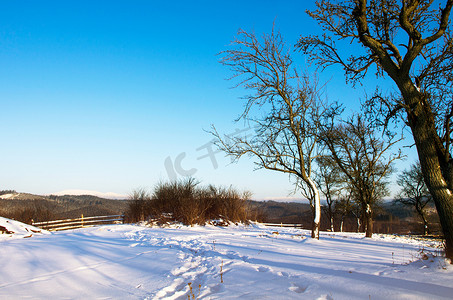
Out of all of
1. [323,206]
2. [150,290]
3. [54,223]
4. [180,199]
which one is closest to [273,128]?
[150,290]

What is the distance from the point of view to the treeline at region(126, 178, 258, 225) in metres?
17.2

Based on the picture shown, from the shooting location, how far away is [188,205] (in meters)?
17.0

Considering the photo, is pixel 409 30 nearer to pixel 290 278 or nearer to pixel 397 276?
pixel 397 276

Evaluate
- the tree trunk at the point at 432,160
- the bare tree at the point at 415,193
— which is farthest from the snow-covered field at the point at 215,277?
the bare tree at the point at 415,193

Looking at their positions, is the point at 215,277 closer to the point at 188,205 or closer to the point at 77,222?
the point at 188,205

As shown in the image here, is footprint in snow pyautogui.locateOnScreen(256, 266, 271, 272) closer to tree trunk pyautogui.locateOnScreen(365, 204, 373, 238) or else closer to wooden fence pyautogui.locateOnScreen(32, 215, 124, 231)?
tree trunk pyautogui.locateOnScreen(365, 204, 373, 238)

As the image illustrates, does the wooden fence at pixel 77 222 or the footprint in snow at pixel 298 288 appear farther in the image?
the wooden fence at pixel 77 222

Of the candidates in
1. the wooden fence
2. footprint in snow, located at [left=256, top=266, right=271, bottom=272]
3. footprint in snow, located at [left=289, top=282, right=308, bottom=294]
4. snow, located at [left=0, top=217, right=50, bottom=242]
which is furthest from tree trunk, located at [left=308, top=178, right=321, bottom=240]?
the wooden fence

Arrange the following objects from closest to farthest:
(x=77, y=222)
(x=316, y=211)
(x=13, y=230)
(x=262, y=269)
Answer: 1. (x=262, y=269)
2. (x=316, y=211)
3. (x=13, y=230)
4. (x=77, y=222)

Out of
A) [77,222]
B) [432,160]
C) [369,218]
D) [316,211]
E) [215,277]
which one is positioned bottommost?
[77,222]

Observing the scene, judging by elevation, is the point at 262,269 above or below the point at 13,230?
above

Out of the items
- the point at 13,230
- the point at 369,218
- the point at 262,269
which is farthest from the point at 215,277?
the point at 369,218

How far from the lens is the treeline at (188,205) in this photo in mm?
17203

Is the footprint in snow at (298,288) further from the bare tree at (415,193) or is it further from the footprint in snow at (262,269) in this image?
the bare tree at (415,193)
